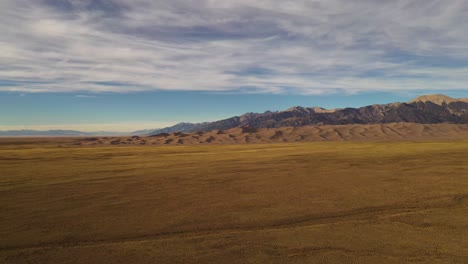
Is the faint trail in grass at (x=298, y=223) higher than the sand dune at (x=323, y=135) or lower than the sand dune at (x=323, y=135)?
lower

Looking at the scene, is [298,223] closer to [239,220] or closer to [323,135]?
[239,220]

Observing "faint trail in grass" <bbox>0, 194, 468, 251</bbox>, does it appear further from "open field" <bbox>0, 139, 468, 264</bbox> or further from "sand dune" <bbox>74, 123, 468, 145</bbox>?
"sand dune" <bbox>74, 123, 468, 145</bbox>

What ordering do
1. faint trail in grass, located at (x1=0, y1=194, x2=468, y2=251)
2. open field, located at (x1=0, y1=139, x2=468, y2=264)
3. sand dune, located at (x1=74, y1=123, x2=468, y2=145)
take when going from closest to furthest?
open field, located at (x1=0, y1=139, x2=468, y2=264) → faint trail in grass, located at (x1=0, y1=194, x2=468, y2=251) → sand dune, located at (x1=74, y1=123, x2=468, y2=145)

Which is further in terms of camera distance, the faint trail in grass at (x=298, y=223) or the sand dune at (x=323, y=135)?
the sand dune at (x=323, y=135)

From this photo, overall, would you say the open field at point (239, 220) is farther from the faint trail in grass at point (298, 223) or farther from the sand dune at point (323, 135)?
the sand dune at point (323, 135)

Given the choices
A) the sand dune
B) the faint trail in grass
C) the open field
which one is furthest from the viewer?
the sand dune

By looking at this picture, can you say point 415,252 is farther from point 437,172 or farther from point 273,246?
point 437,172

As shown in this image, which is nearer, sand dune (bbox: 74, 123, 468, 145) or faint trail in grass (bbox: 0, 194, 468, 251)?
faint trail in grass (bbox: 0, 194, 468, 251)

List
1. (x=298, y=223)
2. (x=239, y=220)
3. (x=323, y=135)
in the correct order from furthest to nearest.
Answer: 1. (x=323, y=135)
2. (x=239, y=220)
3. (x=298, y=223)

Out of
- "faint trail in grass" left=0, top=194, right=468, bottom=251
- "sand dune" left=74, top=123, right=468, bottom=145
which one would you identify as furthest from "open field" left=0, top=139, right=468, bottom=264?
"sand dune" left=74, top=123, right=468, bottom=145

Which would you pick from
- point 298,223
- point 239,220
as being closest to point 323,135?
point 298,223

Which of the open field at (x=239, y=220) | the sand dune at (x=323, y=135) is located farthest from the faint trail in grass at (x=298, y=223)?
the sand dune at (x=323, y=135)

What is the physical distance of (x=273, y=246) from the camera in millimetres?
11211

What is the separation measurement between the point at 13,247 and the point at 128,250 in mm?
3908
